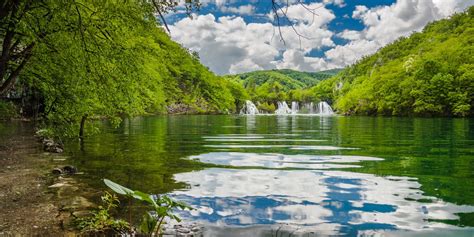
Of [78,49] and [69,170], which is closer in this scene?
[78,49]

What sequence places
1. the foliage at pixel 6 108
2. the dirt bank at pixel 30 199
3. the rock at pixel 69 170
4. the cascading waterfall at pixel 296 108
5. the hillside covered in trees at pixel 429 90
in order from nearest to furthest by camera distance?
the dirt bank at pixel 30 199, the rock at pixel 69 170, the foliage at pixel 6 108, the hillside covered in trees at pixel 429 90, the cascading waterfall at pixel 296 108

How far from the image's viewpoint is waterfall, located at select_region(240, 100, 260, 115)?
170775mm

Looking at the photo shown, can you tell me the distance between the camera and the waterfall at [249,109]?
17077 cm

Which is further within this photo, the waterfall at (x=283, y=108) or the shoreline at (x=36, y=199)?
the waterfall at (x=283, y=108)

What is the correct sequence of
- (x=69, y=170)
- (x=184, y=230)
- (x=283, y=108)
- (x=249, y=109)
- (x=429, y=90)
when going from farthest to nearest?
(x=283, y=108)
(x=249, y=109)
(x=429, y=90)
(x=69, y=170)
(x=184, y=230)

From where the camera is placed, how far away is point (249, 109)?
173875 millimetres

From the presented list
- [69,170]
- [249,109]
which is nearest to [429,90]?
[249,109]

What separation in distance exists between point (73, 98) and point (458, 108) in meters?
86.9

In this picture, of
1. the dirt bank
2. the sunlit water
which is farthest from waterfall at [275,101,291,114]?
the dirt bank

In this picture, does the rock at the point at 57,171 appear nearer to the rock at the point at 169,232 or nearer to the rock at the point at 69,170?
the rock at the point at 69,170

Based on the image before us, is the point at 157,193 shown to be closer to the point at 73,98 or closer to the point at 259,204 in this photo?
the point at 259,204

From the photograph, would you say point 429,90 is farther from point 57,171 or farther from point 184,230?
point 184,230

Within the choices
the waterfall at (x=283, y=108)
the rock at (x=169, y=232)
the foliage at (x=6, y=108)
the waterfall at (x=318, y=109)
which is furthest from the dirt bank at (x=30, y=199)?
the waterfall at (x=283, y=108)

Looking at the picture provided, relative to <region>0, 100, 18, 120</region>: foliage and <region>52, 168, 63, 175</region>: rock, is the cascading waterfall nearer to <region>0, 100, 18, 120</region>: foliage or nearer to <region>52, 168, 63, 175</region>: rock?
<region>0, 100, 18, 120</region>: foliage
